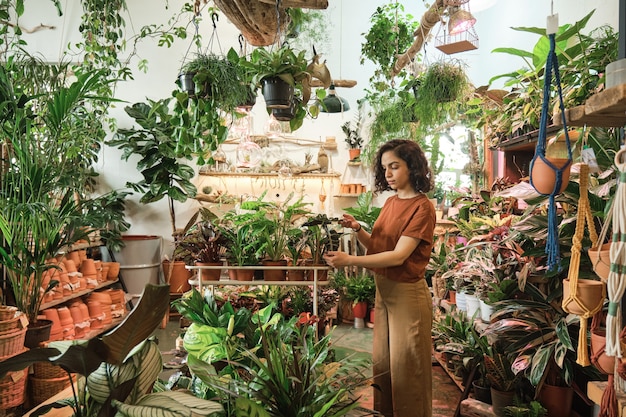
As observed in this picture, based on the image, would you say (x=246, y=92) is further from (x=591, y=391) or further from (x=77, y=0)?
(x=77, y=0)

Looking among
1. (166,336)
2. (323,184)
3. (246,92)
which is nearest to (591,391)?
(246,92)

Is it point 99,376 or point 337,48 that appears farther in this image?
point 337,48

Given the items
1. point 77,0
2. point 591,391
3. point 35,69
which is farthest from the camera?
point 77,0

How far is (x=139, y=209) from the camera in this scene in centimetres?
618

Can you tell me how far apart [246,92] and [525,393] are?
221cm

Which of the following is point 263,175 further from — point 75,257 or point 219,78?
point 219,78

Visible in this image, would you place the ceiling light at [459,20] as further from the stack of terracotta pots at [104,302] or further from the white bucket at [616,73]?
the stack of terracotta pots at [104,302]

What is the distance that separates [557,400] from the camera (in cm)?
233

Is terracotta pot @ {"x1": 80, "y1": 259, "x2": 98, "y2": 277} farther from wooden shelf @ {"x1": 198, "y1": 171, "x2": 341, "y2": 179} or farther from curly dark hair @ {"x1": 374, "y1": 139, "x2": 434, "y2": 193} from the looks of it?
curly dark hair @ {"x1": 374, "y1": 139, "x2": 434, "y2": 193}

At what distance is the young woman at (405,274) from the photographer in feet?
7.32

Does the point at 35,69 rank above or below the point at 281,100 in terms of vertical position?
above

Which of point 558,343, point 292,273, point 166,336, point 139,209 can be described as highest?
point 139,209

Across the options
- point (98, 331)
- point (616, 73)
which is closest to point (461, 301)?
point (616, 73)

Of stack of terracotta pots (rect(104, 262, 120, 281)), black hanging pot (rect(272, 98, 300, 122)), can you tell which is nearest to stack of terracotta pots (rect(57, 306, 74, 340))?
stack of terracotta pots (rect(104, 262, 120, 281))
